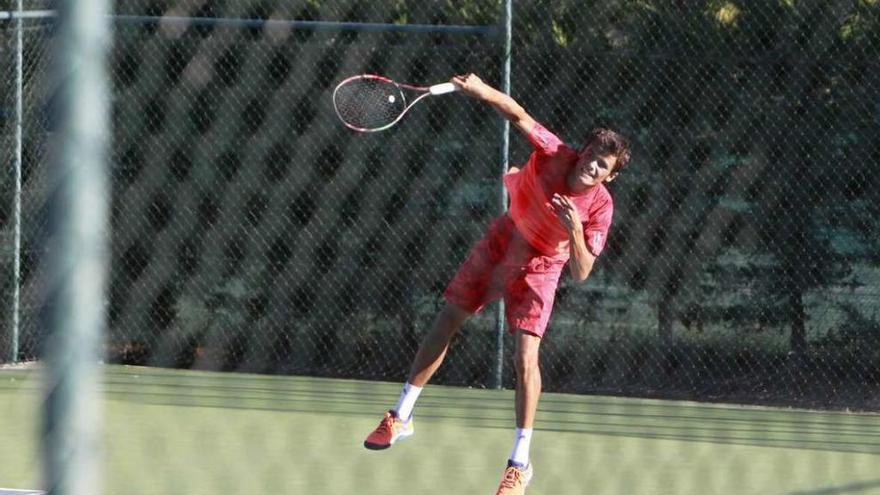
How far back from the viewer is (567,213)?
13.6 feet

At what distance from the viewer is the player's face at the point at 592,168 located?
433cm

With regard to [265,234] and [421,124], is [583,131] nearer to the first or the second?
[421,124]

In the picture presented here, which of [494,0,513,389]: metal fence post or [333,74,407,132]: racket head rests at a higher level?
[494,0,513,389]: metal fence post

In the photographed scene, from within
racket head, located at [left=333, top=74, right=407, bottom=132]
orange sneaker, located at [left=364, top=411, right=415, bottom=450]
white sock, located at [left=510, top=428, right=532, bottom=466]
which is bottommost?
white sock, located at [left=510, top=428, right=532, bottom=466]

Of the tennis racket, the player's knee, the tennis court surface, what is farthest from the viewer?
the tennis racket

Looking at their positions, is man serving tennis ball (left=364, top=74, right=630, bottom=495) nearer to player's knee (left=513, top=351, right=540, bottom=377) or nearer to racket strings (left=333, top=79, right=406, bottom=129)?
player's knee (left=513, top=351, right=540, bottom=377)

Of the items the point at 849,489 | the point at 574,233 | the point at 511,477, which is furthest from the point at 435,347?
the point at 849,489

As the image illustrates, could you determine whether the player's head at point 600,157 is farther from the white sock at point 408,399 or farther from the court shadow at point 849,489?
the court shadow at point 849,489

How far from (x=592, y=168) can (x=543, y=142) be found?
25cm

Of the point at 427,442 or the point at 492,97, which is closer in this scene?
the point at 492,97

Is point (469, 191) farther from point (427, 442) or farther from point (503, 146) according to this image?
point (427, 442)

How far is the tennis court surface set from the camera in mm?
4793

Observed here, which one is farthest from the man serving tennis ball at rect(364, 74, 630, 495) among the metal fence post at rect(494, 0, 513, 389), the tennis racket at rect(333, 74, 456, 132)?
the metal fence post at rect(494, 0, 513, 389)

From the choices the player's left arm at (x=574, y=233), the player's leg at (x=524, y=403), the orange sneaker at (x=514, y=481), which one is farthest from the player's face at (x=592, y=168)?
the orange sneaker at (x=514, y=481)
